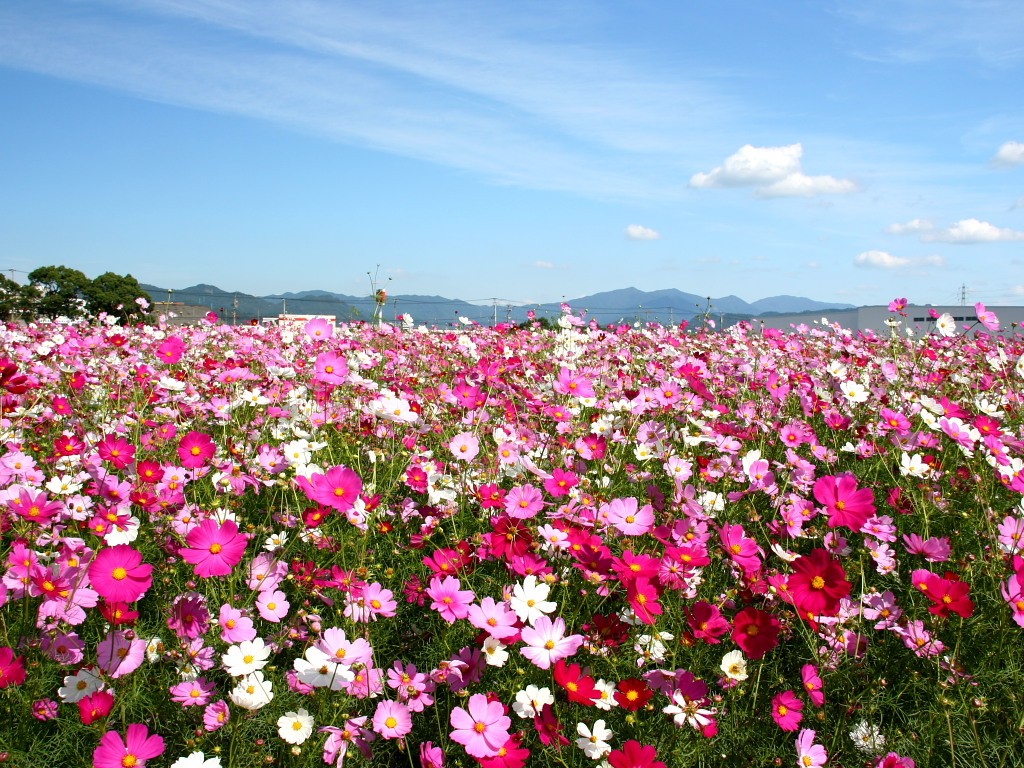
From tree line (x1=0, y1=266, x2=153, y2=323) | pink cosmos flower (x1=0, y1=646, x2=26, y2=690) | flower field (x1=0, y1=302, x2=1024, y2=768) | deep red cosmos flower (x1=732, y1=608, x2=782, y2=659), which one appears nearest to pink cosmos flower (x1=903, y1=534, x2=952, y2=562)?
flower field (x1=0, y1=302, x2=1024, y2=768)

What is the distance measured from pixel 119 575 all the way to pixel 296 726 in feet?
1.37

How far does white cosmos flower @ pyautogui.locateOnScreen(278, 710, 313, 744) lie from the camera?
4.26 ft

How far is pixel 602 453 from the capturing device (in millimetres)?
2168

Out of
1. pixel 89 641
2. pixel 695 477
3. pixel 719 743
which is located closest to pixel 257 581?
pixel 89 641

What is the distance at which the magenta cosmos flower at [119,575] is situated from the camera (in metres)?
1.27

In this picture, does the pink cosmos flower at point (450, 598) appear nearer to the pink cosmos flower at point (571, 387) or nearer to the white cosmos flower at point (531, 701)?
the white cosmos flower at point (531, 701)

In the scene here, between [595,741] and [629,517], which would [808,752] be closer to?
[595,741]

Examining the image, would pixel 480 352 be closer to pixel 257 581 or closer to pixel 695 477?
pixel 695 477

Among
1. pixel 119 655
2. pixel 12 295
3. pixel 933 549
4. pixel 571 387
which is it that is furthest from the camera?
pixel 12 295

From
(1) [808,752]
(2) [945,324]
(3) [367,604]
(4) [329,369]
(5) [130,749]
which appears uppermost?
(2) [945,324]

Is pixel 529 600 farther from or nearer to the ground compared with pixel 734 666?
farther from the ground

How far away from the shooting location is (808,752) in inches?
54.0

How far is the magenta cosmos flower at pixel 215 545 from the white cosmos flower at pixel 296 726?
301 millimetres

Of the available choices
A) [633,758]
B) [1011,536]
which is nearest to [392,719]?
[633,758]
